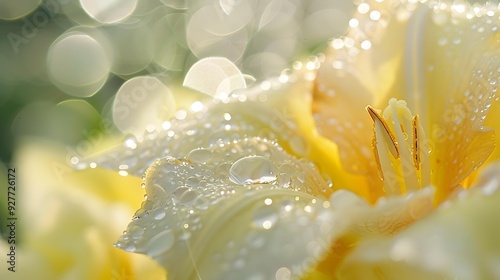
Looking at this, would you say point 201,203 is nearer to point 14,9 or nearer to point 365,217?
point 365,217

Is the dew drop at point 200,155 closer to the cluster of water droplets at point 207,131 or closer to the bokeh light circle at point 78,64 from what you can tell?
the cluster of water droplets at point 207,131

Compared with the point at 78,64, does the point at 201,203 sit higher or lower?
lower

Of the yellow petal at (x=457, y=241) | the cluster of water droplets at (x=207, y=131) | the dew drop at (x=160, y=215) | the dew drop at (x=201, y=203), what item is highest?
the cluster of water droplets at (x=207, y=131)

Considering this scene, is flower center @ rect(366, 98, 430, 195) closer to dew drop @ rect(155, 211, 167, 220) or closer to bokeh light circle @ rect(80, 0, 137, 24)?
dew drop @ rect(155, 211, 167, 220)

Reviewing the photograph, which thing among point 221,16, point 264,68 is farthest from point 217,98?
point 221,16

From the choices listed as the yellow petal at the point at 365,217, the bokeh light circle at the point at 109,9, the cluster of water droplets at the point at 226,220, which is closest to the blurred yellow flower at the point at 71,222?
the cluster of water droplets at the point at 226,220

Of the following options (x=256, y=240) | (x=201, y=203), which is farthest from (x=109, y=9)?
(x=256, y=240)
